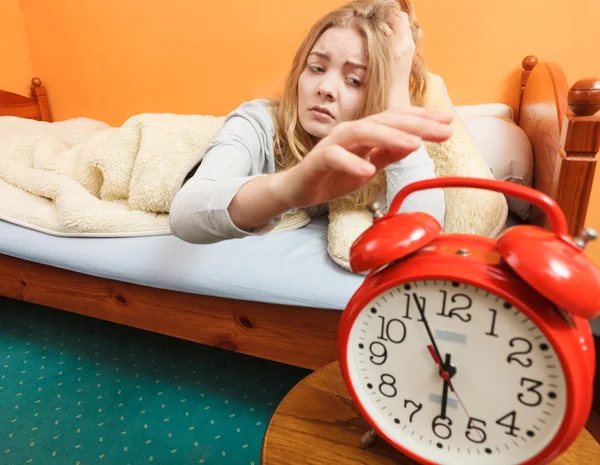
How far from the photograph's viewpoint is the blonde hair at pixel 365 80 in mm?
839

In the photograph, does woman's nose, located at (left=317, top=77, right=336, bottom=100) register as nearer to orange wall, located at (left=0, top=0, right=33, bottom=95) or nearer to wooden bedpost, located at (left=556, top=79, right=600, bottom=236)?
wooden bedpost, located at (left=556, top=79, right=600, bottom=236)

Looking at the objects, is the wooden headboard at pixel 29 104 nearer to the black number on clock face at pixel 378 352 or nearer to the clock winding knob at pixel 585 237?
the black number on clock face at pixel 378 352

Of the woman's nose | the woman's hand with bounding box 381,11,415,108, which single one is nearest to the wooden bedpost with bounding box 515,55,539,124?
the woman's hand with bounding box 381,11,415,108

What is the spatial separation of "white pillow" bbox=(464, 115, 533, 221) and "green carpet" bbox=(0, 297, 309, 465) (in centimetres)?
67

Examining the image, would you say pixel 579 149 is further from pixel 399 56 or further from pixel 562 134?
→ pixel 399 56

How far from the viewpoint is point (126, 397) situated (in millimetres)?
1093

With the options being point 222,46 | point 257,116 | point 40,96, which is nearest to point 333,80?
point 257,116

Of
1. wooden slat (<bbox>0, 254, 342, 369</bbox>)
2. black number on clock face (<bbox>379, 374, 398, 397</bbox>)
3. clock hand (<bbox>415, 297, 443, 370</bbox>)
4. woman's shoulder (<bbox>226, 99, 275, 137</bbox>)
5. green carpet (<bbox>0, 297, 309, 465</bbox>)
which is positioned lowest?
green carpet (<bbox>0, 297, 309, 465</bbox>)

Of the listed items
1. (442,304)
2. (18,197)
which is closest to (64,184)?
(18,197)

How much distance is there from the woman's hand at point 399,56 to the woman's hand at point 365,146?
0.44 meters

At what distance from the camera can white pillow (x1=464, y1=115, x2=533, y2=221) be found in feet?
3.29

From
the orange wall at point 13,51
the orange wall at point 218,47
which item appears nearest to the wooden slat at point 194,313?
the orange wall at point 218,47

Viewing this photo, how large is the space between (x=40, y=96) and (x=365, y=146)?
2438mm

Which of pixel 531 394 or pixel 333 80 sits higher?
pixel 333 80
